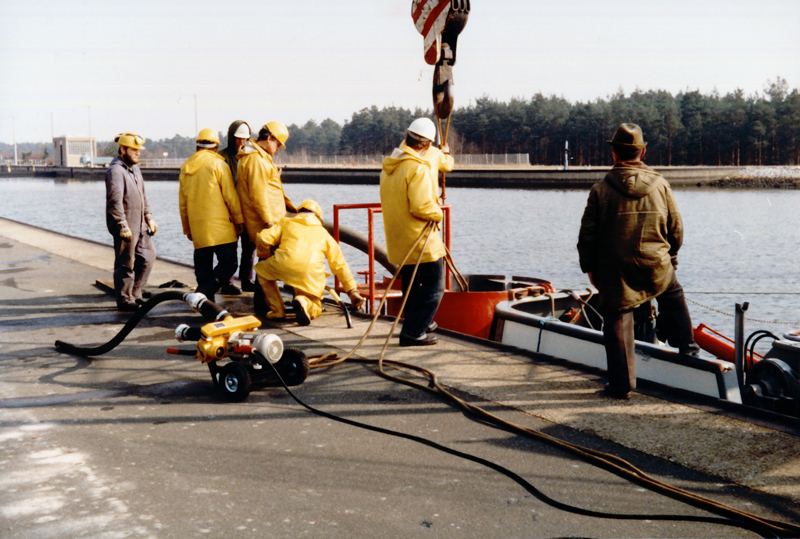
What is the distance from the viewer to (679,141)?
302 ft

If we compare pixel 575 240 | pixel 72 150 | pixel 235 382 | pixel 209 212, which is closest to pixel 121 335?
pixel 235 382

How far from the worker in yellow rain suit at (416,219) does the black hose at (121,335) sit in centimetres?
187

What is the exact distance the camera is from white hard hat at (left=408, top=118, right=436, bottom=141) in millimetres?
6385

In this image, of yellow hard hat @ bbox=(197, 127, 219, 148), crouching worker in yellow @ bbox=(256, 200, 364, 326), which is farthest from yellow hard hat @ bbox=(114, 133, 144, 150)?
crouching worker in yellow @ bbox=(256, 200, 364, 326)

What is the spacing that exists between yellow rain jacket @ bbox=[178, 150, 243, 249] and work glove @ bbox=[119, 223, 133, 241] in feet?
2.12

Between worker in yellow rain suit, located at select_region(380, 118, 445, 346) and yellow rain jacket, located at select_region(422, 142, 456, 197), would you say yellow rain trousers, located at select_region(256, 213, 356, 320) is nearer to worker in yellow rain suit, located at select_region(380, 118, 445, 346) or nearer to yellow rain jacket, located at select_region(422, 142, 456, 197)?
worker in yellow rain suit, located at select_region(380, 118, 445, 346)

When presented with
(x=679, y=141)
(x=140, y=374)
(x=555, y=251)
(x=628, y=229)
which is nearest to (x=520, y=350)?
(x=628, y=229)

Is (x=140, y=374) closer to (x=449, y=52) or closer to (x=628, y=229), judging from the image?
(x=628, y=229)

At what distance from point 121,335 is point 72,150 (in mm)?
157012

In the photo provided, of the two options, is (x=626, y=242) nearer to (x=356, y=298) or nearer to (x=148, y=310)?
(x=356, y=298)

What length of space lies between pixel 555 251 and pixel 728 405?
25846 mm

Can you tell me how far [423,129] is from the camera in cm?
641

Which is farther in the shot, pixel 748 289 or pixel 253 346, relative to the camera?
pixel 748 289

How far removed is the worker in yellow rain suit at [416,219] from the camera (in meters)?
6.36
